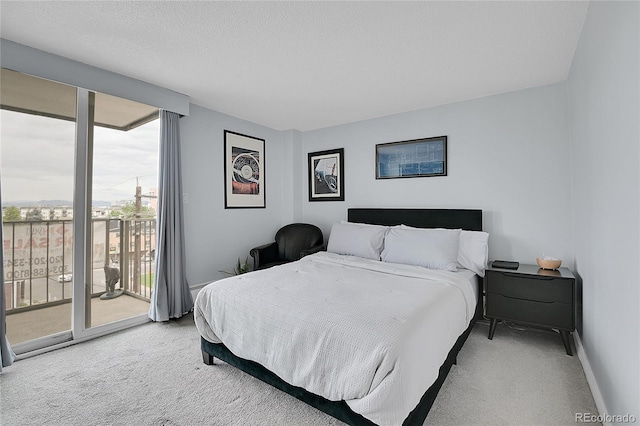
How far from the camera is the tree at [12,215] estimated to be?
2.32m

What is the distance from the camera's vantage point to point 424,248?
287 cm

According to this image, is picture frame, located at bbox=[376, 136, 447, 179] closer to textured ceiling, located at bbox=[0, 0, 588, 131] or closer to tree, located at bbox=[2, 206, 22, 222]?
Answer: textured ceiling, located at bbox=[0, 0, 588, 131]

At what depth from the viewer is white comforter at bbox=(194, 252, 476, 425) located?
136cm

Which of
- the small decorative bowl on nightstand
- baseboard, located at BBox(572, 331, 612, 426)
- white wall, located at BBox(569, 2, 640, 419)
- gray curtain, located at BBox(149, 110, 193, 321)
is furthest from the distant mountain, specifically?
the small decorative bowl on nightstand

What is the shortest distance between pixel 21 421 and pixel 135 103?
2673mm

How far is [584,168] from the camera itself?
2.15 metres

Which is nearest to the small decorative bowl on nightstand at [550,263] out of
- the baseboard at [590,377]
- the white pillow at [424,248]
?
the baseboard at [590,377]

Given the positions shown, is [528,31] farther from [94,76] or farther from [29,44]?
[29,44]

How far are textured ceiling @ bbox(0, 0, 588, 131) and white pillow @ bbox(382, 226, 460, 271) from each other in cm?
154

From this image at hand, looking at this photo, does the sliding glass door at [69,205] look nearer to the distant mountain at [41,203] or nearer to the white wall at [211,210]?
the distant mountain at [41,203]

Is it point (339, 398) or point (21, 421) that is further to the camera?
point (21, 421)

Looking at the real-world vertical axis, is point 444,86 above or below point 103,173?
above

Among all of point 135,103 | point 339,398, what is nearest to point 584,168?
point 339,398

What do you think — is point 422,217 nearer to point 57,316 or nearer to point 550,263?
point 550,263
